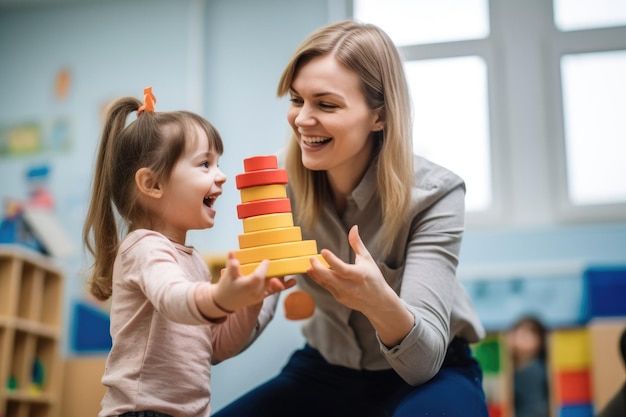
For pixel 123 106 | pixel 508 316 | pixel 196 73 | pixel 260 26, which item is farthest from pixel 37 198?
pixel 123 106

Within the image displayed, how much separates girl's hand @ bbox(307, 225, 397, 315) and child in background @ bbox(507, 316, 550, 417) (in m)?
2.37

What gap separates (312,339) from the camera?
1.83m

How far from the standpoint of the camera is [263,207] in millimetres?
1278

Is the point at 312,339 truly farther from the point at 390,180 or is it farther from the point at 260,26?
the point at 260,26

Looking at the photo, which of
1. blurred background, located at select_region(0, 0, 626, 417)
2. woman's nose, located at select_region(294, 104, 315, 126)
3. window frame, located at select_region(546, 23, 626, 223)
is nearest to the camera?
woman's nose, located at select_region(294, 104, 315, 126)

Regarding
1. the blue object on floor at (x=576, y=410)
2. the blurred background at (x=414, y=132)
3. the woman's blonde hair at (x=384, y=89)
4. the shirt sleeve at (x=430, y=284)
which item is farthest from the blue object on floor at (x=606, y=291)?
the woman's blonde hair at (x=384, y=89)

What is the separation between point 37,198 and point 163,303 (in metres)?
3.52

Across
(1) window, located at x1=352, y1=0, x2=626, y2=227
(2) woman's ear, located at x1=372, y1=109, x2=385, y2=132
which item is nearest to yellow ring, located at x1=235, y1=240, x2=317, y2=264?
(2) woman's ear, located at x1=372, y1=109, x2=385, y2=132

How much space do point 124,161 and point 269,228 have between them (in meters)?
0.33

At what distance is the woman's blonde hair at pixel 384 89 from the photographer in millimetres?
1586

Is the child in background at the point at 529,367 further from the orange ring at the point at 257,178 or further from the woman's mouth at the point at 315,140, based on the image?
the orange ring at the point at 257,178

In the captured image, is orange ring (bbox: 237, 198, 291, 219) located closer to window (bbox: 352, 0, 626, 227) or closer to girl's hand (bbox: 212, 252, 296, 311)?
girl's hand (bbox: 212, 252, 296, 311)

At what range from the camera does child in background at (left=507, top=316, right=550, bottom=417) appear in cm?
334

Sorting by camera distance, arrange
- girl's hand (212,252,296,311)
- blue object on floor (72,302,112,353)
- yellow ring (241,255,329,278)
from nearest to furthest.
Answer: girl's hand (212,252,296,311) → yellow ring (241,255,329,278) → blue object on floor (72,302,112,353)
